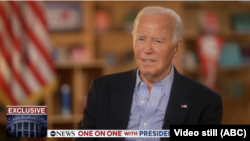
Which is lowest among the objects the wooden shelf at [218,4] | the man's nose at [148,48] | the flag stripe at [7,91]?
the flag stripe at [7,91]

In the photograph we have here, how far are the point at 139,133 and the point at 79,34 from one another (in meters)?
2.56

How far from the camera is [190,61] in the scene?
3.65 meters

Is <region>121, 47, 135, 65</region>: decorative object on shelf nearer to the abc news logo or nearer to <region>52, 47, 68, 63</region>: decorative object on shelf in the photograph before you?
<region>52, 47, 68, 63</region>: decorative object on shelf

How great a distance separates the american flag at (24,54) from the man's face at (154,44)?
1.36 metres

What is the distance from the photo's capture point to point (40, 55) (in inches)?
95.1

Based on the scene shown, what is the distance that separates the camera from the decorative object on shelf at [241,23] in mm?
3693

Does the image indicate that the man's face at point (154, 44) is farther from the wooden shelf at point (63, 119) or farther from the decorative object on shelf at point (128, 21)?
the decorative object on shelf at point (128, 21)

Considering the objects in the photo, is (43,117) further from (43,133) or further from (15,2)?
(15,2)

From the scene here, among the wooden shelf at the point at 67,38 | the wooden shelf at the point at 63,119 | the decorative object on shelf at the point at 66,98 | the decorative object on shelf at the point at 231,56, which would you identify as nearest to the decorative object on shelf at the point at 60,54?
the wooden shelf at the point at 67,38

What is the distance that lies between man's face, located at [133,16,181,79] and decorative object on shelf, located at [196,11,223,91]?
220 cm

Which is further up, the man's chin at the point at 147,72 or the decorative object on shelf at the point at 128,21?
the decorative object on shelf at the point at 128,21

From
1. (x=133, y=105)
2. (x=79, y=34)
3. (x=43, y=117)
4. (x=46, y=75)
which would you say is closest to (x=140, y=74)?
(x=133, y=105)

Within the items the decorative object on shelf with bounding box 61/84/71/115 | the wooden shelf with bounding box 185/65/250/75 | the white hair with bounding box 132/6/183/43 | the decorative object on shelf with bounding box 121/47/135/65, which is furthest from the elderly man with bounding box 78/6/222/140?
the wooden shelf with bounding box 185/65/250/75

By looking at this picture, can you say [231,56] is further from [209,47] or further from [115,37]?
[115,37]
